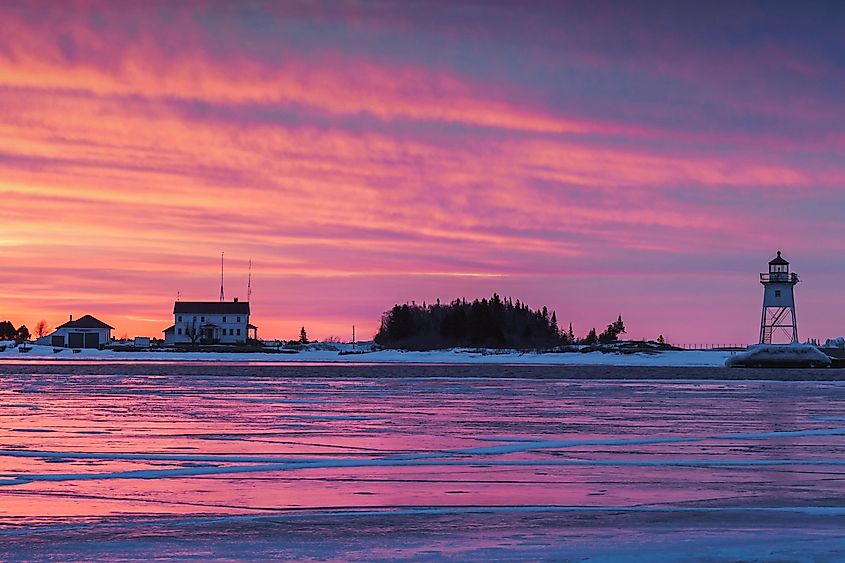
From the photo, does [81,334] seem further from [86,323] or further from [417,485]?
[417,485]

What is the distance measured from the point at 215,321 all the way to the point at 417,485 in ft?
438

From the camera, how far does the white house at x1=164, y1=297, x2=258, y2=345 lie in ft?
465

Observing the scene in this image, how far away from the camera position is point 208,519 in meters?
10.2

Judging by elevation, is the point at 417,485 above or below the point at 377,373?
below

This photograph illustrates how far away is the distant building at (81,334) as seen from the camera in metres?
148

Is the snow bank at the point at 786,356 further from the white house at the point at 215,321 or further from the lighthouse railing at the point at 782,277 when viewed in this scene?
the white house at the point at 215,321

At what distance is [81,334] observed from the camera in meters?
149

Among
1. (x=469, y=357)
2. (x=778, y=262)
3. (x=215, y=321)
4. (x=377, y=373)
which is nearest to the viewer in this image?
(x=377, y=373)

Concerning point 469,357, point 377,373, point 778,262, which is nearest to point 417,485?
point 377,373

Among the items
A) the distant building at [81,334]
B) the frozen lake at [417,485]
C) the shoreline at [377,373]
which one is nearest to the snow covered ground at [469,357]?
the distant building at [81,334]

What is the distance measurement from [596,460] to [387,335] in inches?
6622

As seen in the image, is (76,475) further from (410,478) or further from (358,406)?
(358,406)

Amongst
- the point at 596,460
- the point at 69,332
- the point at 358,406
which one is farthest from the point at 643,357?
the point at 596,460

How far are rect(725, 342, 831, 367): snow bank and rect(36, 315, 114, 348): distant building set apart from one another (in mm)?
91798
